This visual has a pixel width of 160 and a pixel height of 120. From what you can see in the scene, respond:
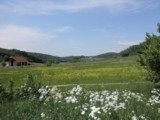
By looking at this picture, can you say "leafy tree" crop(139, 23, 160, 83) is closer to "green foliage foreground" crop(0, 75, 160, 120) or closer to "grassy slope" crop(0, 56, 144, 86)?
"grassy slope" crop(0, 56, 144, 86)

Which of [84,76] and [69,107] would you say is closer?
[69,107]

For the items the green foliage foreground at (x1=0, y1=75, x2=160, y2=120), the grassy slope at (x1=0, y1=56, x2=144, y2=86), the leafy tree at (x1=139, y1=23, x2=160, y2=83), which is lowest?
the grassy slope at (x1=0, y1=56, x2=144, y2=86)

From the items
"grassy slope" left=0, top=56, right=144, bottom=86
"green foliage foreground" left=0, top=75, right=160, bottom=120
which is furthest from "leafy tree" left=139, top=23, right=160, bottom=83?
"green foliage foreground" left=0, top=75, right=160, bottom=120

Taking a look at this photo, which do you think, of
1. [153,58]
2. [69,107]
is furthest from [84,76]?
[69,107]

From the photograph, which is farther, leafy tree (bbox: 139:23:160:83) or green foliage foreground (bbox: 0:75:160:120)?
leafy tree (bbox: 139:23:160:83)

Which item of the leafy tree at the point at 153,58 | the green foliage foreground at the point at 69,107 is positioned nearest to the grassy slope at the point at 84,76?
the leafy tree at the point at 153,58

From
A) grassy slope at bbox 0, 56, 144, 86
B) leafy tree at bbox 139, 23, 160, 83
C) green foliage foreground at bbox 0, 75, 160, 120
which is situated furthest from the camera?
grassy slope at bbox 0, 56, 144, 86

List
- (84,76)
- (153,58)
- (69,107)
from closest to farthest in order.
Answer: (69,107), (153,58), (84,76)

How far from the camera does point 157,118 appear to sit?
11.4 meters

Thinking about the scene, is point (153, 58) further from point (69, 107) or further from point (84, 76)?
point (84, 76)

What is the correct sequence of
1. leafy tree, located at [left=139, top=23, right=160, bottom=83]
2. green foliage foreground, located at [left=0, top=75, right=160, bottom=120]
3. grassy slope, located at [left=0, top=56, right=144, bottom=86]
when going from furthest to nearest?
grassy slope, located at [left=0, top=56, right=144, bottom=86], leafy tree, located at [left=139, top=23, right=160, bottom=83], green foliage foreground, located at [left=0, top=75, right=160, bottom=120]

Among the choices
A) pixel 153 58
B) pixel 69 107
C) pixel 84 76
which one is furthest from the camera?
pixel 84 76

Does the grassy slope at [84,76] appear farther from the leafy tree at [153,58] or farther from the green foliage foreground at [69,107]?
the green foliage foreground at [69,107]

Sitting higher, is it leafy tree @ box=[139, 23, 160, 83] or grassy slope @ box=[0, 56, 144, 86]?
leafy tree @ box=[139, 23, 160, 83]
